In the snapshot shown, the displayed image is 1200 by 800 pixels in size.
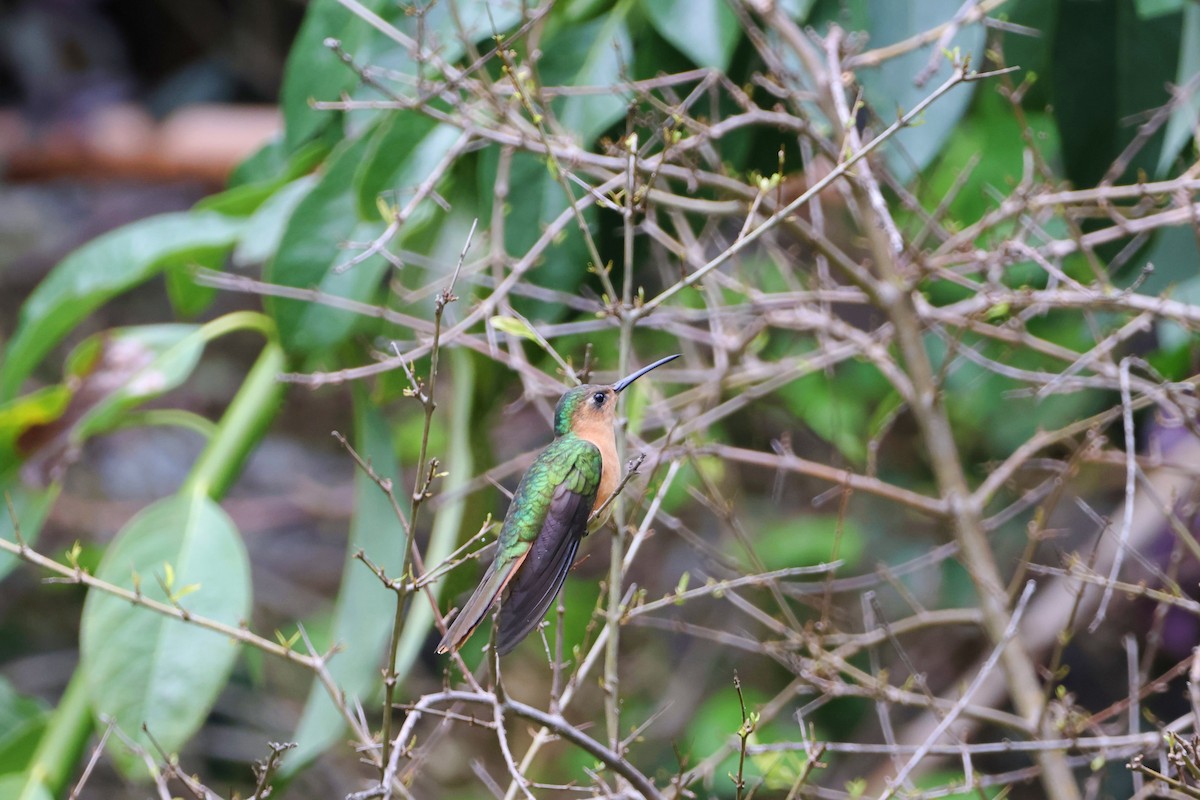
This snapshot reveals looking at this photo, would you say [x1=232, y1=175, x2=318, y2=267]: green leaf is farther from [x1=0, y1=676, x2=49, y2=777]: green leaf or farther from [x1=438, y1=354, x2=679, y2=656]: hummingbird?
[x1=438, y1=354, x2=679, y2=656]: hummingbird

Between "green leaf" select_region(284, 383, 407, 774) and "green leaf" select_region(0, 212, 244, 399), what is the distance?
53 cm

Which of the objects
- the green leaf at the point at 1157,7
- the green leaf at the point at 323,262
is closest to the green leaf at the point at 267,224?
the green leaf at the point at 323,262

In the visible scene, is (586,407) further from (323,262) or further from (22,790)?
(22,790)

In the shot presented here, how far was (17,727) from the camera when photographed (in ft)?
6.86

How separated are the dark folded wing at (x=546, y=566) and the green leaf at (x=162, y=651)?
0.84 m

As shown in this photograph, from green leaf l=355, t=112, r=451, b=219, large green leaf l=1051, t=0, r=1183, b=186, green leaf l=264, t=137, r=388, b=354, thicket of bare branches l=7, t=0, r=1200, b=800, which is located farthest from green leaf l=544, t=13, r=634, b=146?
large green leaf l=1051, t=0, r=1183, b=186

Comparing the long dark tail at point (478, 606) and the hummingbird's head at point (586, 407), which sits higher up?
the hummingbird's head at point (586, 407)

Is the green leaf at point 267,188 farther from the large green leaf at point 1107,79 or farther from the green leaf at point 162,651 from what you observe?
the large green leaf at point 1107,79

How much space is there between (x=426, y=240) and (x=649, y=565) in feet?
7.66

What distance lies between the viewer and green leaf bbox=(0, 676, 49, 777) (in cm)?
198

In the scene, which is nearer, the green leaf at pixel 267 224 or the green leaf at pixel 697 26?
the green leaf at pixel 697 26

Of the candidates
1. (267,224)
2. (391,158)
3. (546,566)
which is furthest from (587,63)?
(546,566)

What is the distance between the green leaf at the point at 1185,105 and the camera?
1.92 meters

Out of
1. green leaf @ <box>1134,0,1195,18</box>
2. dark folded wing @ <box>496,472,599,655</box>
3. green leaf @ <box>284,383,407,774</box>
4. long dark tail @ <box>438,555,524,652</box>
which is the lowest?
green leaf @ <box>284,383,407,774</box>
